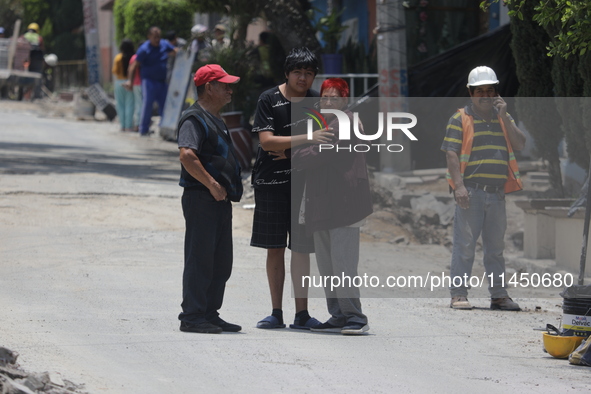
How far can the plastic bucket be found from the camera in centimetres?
643

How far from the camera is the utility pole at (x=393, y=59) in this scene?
13000 millimetres

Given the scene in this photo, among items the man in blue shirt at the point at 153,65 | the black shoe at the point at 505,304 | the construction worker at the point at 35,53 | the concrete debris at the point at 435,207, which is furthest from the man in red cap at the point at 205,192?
the construction worker at the point at 35,53

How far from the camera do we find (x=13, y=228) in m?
10.4

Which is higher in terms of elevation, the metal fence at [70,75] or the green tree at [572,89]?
the metal fence at [70,75]

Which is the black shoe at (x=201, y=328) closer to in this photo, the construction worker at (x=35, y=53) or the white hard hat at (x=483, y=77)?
the white hard hat at (x=483, y=77)

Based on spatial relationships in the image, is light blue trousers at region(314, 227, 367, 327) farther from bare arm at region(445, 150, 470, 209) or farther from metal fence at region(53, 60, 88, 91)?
metal fence at region(53, 60, 88, 91)

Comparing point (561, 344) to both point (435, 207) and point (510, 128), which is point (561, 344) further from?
point (435, 207)

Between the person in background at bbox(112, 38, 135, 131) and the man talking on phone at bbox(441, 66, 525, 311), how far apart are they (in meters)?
13.6

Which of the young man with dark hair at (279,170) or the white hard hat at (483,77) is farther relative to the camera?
the white hard hat at (483,77)

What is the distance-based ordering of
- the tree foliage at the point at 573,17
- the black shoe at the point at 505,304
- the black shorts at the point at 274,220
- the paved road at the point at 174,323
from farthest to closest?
the black shoe at the point at 505,304
the black shorts at the point at 274,220
the tree foliage at the point at 573,17
the paved road at the point at 174,323

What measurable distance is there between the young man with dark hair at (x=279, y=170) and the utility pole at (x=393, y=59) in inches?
247

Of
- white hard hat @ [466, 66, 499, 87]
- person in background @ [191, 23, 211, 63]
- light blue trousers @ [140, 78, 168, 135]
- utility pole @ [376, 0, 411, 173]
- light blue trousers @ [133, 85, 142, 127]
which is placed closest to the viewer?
white hard hat @ [466, 66, 499, 87]

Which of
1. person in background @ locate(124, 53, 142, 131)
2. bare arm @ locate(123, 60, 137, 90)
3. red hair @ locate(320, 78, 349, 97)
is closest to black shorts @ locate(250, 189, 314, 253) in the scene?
red hair @ locate(320, 78, 349, 97)

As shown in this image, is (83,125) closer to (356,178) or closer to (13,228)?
(13,228)
